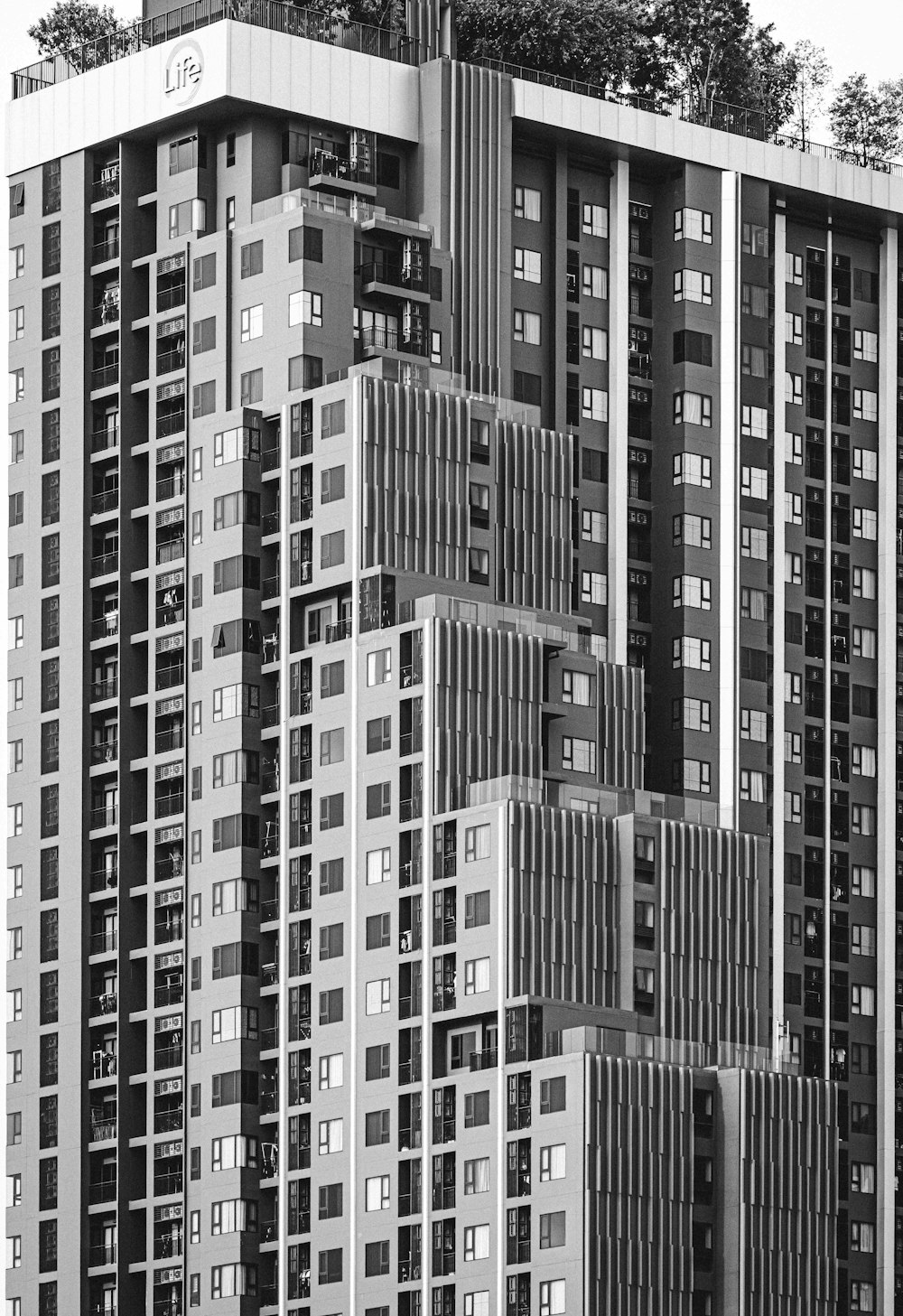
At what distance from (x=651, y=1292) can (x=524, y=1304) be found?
18.9 ft

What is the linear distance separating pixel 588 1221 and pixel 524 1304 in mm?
5205

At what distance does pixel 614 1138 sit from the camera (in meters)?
200

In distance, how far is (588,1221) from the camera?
198 meters

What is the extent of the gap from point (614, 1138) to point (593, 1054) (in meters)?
3.91

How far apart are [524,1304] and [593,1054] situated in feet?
38.4

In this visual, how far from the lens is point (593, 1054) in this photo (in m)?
200

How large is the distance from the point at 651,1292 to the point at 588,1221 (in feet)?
16.3

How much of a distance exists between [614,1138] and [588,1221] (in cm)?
423

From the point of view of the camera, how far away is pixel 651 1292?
200m

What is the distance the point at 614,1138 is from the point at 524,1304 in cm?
855

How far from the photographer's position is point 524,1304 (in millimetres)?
199500
